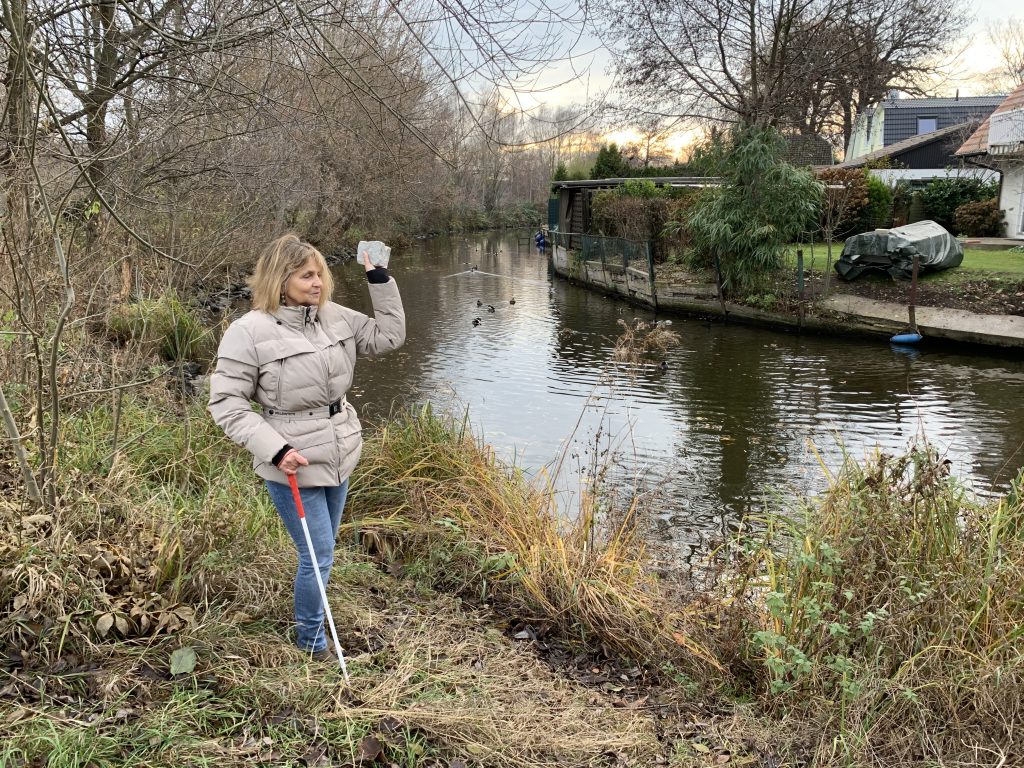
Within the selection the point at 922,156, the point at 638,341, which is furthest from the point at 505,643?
the point at 922,156

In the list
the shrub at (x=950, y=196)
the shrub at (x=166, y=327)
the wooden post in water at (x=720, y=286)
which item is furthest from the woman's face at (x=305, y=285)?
the shrub at (x=950, y=196)

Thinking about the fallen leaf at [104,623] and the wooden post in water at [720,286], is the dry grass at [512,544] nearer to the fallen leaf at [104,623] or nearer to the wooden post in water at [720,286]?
the fallen leaf at [104,623]

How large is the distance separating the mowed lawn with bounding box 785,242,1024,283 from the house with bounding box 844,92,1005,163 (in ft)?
78.3

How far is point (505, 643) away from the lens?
398 centimetres

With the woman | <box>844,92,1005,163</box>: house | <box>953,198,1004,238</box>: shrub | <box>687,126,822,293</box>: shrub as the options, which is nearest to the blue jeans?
the woman

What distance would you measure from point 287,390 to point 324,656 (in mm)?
1150

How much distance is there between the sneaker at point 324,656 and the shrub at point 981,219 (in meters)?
27.1

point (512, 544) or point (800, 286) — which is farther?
point (800, 286)

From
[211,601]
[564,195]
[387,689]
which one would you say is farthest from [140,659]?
[564,195]

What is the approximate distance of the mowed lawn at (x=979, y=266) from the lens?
17.2m

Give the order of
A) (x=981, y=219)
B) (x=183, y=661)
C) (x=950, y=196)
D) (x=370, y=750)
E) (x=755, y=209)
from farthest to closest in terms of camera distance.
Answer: (x=950, y=196), (x=981, y=219), (x=755, y=209), (x=183, y=661), (x=370, y=750)

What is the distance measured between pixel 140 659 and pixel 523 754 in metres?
1.51

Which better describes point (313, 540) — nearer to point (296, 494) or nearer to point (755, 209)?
point (296, 494)

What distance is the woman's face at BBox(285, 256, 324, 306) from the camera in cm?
326
